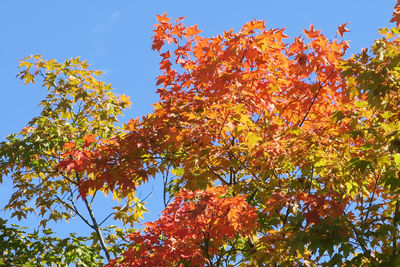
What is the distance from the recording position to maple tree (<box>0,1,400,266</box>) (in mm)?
5062

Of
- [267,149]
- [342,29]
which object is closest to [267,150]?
[267,149]

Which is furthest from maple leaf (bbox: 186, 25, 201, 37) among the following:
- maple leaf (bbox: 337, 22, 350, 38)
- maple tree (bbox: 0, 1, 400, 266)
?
maple leaf (bbox: 337, 22, 350, 38)

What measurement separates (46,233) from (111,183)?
197 centimetres

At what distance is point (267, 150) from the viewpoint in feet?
19.6

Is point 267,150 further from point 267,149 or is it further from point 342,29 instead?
point 342,29

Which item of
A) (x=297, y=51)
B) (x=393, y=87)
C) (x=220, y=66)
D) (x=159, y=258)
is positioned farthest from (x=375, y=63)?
(x=159, y=258)

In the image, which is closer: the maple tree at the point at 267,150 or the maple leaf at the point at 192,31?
the maple tree at the point at 267,150

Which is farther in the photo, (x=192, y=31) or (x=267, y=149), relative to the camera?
(x=192, y=31)

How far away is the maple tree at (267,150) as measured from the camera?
5.06 meters

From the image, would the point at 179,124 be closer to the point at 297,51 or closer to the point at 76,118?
the point at 297,51

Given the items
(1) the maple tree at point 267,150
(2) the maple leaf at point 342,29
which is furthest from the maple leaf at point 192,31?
(2) the maple leaf at point 342,29

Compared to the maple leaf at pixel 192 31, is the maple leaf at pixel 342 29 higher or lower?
lower

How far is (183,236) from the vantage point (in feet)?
18.1

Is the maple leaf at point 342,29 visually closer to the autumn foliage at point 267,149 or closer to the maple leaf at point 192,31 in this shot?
the autumn foliage at point 267,149
